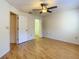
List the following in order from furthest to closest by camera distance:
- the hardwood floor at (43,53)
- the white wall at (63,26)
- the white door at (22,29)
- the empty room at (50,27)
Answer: the white door at (22,29) → the white wall at (63,26) → the empty room at (50,27) → the hardwood floor at (43,53)

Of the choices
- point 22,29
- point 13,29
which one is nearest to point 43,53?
point 22,29

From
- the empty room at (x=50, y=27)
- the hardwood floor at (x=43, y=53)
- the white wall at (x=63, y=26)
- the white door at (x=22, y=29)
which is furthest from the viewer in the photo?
the white door at (x=22, y=29)

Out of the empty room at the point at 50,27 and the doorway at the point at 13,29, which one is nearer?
the empty room at the point at 50,27

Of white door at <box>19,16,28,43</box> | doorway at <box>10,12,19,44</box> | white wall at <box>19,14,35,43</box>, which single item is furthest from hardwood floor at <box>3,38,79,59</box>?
Answer: white wall at <box>19,14,35,43</box>

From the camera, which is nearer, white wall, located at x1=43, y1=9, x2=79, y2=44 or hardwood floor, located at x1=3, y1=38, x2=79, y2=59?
hardwood floor, located at x1=3, y1=38, x2=79, y2=59

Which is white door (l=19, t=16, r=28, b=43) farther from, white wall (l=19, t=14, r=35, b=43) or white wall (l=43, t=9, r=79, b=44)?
white wall (l=43, t=9, r=79, b=44)

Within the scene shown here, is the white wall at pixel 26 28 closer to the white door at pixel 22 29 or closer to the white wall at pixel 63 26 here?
the white door at pixel 22 29

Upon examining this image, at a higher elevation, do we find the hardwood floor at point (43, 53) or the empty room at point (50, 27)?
the empty room at point (50, 27)

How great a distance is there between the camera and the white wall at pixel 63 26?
21.3 ft

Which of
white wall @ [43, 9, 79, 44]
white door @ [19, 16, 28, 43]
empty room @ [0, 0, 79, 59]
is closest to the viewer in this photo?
empty room @ [0, 0, 79, 59]

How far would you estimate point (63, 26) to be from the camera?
24.4 ft

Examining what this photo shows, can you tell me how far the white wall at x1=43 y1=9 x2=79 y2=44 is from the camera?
6477mm

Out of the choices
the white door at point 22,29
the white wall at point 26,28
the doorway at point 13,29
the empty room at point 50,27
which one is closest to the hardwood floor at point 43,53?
the empty room at point 50,27

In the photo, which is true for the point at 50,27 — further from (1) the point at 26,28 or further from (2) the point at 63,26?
(1) the point at 26,28
